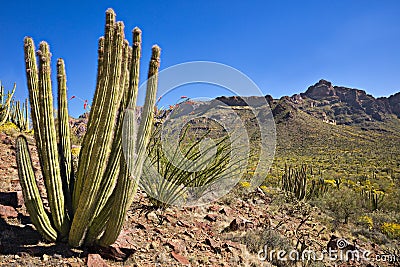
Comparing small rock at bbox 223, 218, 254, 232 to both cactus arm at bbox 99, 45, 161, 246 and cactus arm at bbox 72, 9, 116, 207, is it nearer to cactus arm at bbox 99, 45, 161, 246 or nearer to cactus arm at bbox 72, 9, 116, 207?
cactus arm at bbox 99, 45, 161, 246

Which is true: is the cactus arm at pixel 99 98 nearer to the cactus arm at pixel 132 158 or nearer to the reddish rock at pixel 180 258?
the cactus arm at pixel 132 158

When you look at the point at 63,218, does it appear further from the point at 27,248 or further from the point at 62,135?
the point at 62,135

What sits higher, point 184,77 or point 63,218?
point 184,77

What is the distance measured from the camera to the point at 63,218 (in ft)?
12.1

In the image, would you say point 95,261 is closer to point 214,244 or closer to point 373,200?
point 214,244

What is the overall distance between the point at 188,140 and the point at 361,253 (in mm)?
4219

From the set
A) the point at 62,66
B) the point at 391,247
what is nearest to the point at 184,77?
the point at 62,66

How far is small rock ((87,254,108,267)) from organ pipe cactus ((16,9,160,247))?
22cm

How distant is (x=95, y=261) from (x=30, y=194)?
3.41 ft

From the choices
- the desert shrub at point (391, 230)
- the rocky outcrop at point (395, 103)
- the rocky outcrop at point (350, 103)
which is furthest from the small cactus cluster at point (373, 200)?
the rocky outcrop at point (395, 103)

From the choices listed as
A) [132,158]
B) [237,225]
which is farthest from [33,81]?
[237,225]

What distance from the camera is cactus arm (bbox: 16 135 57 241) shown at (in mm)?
3533

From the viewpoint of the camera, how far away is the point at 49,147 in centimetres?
359

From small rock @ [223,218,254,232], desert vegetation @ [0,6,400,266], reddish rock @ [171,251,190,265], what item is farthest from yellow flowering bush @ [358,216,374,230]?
reddish rock @ [171,251,190,265]
